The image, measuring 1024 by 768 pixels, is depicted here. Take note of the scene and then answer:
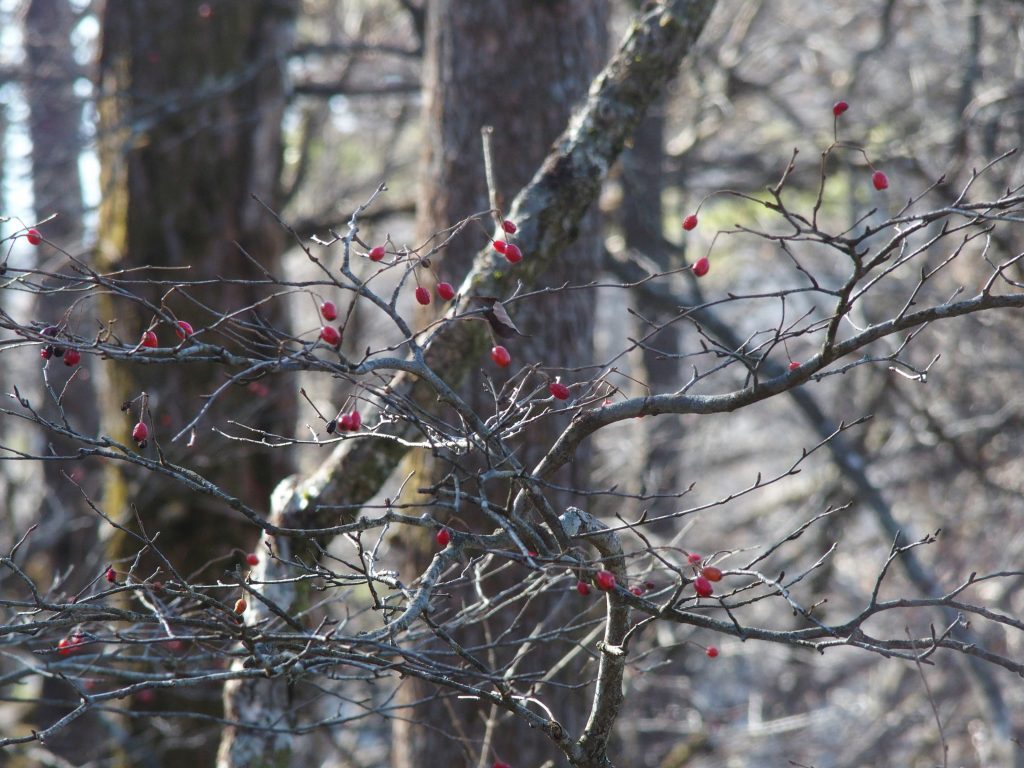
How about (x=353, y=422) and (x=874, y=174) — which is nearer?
(x=353, y=422)

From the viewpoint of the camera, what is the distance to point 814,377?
1978 mm

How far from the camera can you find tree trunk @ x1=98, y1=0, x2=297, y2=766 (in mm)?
5426

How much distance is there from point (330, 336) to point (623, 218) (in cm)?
607

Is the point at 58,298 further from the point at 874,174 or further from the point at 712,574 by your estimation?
the point at 712,574

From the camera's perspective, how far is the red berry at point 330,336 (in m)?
1.81

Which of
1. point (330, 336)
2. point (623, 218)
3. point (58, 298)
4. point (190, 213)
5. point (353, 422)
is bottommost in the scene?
point (353, 422)

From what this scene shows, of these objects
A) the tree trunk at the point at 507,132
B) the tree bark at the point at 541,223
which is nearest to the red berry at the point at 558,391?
the tree bark at the point at 541,223

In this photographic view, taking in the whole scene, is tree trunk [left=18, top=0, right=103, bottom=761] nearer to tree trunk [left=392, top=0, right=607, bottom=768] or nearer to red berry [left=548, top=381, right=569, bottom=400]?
tree trunk [left=392, top=0, right=607, bottom=768]

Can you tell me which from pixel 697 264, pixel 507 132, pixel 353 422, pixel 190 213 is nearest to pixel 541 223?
pixel 697 264

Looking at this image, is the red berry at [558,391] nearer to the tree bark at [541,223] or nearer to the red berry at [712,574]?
the red berry at [712,574]

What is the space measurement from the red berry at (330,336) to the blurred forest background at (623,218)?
152 centimetres

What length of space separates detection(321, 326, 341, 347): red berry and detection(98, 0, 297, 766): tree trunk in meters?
3.54

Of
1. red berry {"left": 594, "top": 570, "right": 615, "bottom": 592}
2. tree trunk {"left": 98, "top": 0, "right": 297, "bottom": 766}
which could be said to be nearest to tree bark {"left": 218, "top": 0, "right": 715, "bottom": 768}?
red berry {"left": 594, "top": 570, "right": 615, "bottom": 592}

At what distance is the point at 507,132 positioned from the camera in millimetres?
4523
